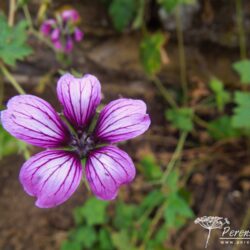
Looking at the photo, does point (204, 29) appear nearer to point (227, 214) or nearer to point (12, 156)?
point (227, 214)

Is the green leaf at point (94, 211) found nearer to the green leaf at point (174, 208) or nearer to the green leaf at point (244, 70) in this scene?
the green leaf at point (174, 208)

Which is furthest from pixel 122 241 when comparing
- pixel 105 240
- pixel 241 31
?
pixel 241 31

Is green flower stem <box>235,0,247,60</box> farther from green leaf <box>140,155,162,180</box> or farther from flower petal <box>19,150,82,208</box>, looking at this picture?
flower petal <box>19,150,82,208</box>

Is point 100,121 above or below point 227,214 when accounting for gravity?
above

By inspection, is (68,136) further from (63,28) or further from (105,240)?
(105,240)

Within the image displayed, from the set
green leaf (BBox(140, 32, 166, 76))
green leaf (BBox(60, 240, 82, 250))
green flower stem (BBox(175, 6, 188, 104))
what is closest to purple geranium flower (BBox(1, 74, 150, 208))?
green leaf (BBox(60, 240, 82, 250))

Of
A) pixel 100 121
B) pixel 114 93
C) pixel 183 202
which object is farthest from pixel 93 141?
pixel 114 93

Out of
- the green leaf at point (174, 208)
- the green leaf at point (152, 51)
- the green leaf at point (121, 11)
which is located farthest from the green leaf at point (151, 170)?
the green leaf at point (121, 11)

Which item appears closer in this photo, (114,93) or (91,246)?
(91,246)
